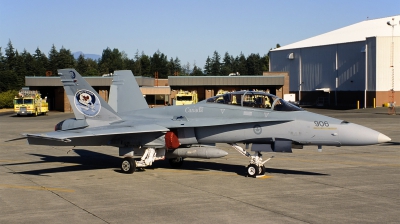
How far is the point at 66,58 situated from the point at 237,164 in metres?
106

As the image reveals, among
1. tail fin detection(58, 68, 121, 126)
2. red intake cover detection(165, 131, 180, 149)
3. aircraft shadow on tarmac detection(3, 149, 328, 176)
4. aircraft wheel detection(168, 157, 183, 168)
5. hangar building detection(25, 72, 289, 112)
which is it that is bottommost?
aircraft shadow on tarmac detection(3, 149, 328, 176)

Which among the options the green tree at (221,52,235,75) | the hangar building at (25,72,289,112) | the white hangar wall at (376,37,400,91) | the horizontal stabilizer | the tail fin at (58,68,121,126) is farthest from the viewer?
the green tree at (221,52,235,75)

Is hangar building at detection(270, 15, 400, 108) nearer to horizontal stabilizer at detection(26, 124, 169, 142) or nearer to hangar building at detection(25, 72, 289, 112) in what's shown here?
hangar building at detection(25, 72, 289, 112)

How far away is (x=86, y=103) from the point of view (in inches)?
693

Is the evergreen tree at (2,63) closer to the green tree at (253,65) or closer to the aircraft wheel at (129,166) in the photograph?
the green tree at (253,65)

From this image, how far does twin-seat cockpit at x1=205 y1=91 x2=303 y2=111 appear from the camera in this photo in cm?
1498

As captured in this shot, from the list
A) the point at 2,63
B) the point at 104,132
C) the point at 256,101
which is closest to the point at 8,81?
the point at 2,63

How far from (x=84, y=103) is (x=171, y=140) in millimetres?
3832

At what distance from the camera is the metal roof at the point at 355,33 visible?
2643 inches

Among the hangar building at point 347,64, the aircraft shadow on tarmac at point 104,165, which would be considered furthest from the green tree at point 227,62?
the aircraft shadow on tarmac at point 104,165

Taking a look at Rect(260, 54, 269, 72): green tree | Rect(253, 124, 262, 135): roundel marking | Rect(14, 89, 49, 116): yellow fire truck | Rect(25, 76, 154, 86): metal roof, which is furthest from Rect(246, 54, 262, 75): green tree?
Rect(253, 124, 262, 135): roundel marking

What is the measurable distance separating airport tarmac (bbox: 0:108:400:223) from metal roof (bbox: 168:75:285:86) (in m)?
41.9

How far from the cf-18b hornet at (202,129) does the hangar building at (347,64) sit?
50.2m

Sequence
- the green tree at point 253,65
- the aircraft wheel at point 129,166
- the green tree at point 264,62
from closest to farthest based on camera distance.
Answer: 1. the aircraft wheel at point 129,166
2. the green tree at point 253,65
3. the green tree at point 264,62
